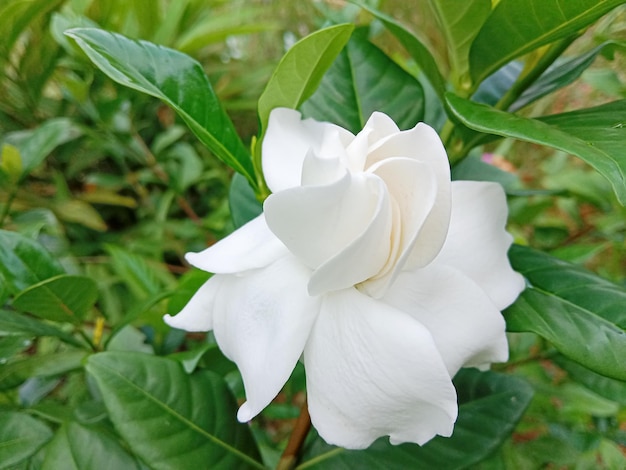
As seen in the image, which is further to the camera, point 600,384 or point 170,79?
point 600,384

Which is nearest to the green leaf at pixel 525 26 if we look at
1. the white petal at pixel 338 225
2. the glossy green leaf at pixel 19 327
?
the white petal at pixel 338 225

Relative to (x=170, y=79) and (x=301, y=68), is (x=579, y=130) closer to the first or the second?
(x=301, y=68)

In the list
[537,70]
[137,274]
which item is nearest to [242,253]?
[537,70]

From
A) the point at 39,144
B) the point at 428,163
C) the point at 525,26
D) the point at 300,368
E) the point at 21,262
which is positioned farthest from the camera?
the point at 39,144

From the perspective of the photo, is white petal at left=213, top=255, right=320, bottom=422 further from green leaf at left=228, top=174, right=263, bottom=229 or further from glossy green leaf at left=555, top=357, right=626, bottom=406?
glossy green leaf at left=555, top=357, right=626, bottom=406

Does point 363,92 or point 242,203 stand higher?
point 363,92

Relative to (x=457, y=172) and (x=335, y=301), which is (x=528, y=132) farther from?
(x=457, y=172)

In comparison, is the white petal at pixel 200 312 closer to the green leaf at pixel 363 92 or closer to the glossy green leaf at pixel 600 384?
the green leaf at pixel 363 92
